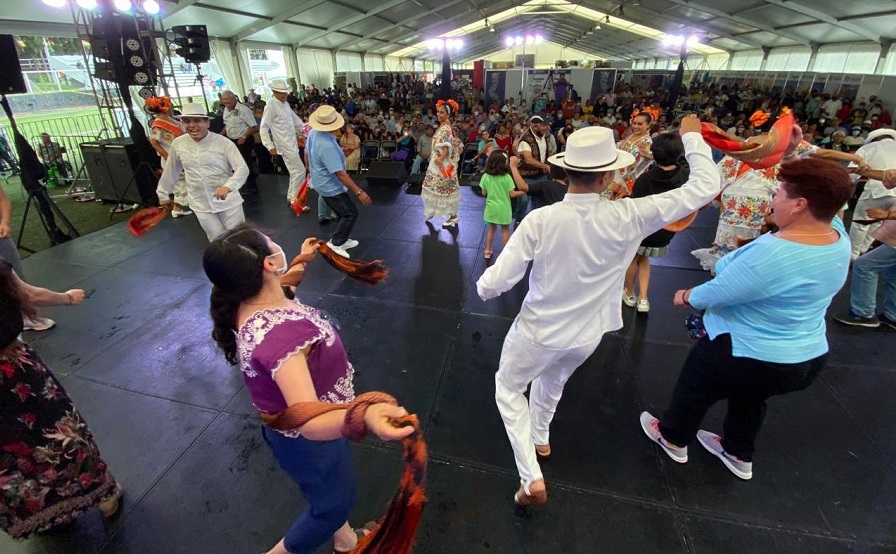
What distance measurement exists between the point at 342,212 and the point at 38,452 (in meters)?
3.57

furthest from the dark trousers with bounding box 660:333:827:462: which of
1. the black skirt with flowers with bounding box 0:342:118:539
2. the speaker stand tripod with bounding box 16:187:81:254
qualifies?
the speaker stand tripod with bounding box 16:187:81:254

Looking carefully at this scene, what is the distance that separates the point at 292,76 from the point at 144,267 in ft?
60.5

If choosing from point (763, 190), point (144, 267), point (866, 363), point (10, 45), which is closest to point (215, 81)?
point (10, 45)

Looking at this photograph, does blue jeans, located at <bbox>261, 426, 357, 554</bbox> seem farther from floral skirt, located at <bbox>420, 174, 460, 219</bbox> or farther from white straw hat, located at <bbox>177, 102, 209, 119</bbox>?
floral skirt, located at <bbox>420, 174, 460, 219</bbox>

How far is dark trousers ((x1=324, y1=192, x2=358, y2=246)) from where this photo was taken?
481 centimetres

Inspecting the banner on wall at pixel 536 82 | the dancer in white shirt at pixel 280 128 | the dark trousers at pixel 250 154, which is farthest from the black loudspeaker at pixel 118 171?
the banner on wall at pixel 536 82

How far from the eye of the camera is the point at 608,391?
9.17 feet

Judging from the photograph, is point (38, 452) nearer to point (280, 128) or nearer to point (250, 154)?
point (280, 128)

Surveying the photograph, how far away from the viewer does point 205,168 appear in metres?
3.56

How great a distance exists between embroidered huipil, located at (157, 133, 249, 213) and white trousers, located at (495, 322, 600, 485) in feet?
9.38

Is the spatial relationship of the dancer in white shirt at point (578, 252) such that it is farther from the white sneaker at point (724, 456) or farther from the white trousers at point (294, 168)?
the white trousers at point (294, 168)

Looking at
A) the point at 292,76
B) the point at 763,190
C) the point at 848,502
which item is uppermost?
the point at 292,76

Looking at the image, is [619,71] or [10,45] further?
[619,71]

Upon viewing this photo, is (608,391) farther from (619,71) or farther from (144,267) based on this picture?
(619,71)
